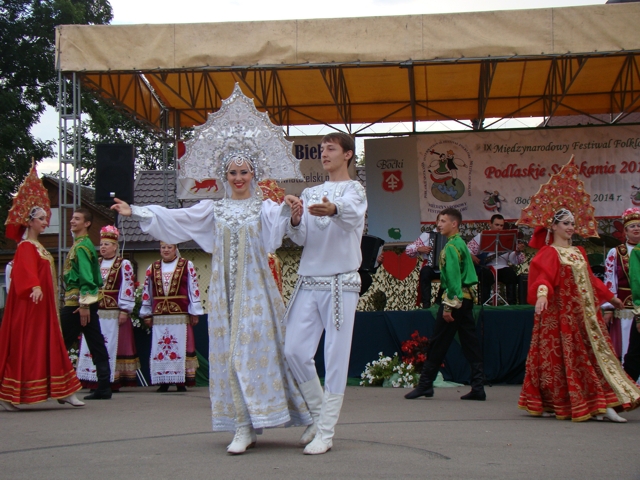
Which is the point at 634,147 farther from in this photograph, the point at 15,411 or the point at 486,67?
the point at 15,411

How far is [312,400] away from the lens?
15.8ft

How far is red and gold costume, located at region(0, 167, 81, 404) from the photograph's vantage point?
23.7ft

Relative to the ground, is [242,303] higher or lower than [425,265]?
lower

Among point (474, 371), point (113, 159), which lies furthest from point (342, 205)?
point (113, 159)

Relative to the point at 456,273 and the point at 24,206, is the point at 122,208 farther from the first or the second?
the point at 456,273

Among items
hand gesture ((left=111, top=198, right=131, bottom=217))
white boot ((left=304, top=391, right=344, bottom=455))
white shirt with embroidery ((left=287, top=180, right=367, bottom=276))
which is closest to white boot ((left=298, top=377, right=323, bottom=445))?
white boot ((left=304, top=391, right=344, bottom=455))

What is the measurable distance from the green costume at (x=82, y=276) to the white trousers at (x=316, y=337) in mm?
3802

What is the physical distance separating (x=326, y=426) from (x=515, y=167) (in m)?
9.74

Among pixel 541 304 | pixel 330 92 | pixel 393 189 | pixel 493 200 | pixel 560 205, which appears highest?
pixel 330 92

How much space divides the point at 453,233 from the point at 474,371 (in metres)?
1.37

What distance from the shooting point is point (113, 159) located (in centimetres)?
1122

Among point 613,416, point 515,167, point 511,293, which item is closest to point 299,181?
point 515,167

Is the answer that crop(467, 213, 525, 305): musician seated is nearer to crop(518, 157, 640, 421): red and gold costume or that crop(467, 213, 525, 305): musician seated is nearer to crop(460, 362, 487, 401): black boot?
crop(460, 362, 487, 401): black boot

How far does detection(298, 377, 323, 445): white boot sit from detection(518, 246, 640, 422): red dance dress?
7.38 feet
